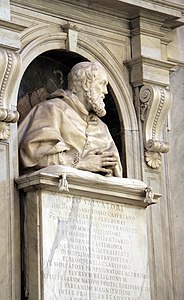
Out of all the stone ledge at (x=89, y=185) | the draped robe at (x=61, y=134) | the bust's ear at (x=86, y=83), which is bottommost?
the stone ledge at (x=89, y=185)

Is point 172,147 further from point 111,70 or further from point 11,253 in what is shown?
point 11,253

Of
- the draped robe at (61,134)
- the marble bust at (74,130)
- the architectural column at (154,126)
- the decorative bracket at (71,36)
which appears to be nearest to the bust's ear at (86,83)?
the marble bust at (74,130)

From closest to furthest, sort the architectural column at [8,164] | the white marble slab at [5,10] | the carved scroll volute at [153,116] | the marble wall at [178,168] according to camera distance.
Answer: the architectural column at [8,164] < the white marble slab at [5,10] < the carved scroll volute at [153,116] < the marble wall at [178,168]

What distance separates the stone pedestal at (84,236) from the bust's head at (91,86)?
624mm

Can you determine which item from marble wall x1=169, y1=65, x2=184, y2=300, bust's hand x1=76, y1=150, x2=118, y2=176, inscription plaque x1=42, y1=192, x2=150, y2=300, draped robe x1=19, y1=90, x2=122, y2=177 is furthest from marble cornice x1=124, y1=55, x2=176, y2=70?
inscription plaque x1=42, y1=192, x2=150, y2=300

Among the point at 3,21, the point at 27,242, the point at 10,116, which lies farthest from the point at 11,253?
the point at 3,21

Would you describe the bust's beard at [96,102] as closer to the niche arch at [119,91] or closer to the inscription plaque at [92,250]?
the niche arch at [119,91]

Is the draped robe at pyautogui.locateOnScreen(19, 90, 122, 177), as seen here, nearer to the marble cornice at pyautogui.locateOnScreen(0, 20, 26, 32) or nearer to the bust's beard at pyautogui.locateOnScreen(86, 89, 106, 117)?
the bust's beard at pyautogui.locateOnScreen(86, 89, 106, 117)

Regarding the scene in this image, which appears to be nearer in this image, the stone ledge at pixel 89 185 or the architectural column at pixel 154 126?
the stone ledge at pixel 89 185

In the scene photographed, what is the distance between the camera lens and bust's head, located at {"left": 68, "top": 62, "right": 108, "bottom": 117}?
11.6 metres

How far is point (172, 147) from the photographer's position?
41.1ft

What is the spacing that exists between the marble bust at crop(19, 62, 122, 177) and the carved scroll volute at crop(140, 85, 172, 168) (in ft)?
1.45

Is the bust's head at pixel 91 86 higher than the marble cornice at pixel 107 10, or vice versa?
the marble cornice at pixel 107 10

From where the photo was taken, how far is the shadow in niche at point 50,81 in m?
11.8
